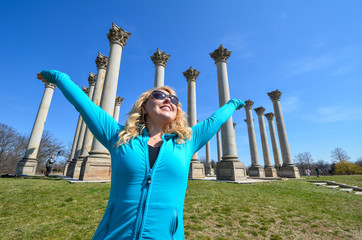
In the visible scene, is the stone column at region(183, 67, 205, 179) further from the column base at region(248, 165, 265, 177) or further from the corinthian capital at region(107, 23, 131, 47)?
the column base at region(248, 165, 265, 177)

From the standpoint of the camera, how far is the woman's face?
80.0 inches

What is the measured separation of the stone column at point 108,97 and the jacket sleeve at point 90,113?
1317 centimetres

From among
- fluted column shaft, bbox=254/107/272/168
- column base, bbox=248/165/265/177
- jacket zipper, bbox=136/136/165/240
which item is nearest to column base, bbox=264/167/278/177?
fluted column shaft, bbox=254/107/272/168

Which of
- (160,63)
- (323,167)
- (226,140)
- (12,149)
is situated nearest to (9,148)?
(12,149)

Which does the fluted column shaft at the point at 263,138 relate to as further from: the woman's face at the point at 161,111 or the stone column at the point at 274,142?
the woman's face at the point at 161,111

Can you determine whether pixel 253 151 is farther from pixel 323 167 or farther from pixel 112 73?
pixel 323 167

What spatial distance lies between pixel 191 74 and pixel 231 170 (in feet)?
51.0

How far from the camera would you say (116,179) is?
59.6 inches

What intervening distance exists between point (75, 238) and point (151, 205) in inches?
172

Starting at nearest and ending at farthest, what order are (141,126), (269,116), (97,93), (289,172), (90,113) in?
(90,113)
(141,126)
(97,93)
(289,172)
(269,116)

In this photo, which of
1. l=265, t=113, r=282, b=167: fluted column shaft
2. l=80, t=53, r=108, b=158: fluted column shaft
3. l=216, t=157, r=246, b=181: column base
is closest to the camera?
l=216, t=157, r=246, b=181: column base

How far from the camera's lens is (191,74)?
82.0ft

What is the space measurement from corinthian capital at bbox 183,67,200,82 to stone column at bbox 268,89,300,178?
17917 millimetres

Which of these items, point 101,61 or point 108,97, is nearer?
point 108,97
